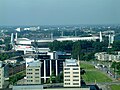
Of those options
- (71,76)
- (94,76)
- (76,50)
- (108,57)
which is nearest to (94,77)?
(94,76)

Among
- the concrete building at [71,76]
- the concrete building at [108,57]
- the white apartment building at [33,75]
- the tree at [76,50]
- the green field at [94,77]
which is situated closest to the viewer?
the concrete building at [71,76]

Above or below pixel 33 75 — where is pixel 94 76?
below

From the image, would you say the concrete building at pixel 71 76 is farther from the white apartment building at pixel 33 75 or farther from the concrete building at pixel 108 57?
the concrete building at pixel 108 57

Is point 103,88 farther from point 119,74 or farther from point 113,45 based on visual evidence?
point 113,45

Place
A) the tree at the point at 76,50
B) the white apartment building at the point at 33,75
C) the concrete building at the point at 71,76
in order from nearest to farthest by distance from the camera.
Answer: the concrete building at the point at 71,76
the white apartment building at the point at 33,75
the tree at the point at 76,50

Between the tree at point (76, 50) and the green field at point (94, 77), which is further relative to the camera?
the tree at point (76, 50)

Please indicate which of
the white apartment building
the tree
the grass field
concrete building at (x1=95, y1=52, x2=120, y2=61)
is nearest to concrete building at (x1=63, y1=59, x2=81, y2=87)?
the white apartment building

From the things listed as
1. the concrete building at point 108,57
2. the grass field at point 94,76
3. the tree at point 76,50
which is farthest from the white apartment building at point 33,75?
the tree at point 76,50

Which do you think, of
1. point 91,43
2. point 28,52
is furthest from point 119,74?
point 91,43

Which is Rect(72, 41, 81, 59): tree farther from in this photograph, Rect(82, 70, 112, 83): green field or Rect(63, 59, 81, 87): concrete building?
Rect(63, 59, 81, 87): concrete building

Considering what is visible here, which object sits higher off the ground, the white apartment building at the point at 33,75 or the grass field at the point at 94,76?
the white apartment building at the point at 33,75

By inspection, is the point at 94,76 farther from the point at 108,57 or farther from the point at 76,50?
the point at 76,50
